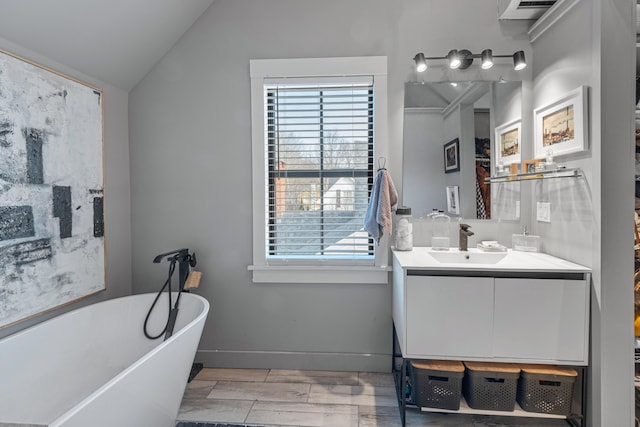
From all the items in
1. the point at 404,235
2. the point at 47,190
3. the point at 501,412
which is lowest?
the point at 501,412

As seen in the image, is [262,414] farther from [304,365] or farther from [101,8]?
[101,8]

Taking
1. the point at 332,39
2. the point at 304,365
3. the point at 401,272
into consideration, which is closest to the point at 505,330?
the point at 401,272

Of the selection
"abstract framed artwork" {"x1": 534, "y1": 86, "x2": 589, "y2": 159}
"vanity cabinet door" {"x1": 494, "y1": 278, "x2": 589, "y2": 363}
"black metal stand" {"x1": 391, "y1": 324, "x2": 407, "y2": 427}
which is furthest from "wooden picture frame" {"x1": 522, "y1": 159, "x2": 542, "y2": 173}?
"black metal stand" {"x1": 391, "y1": 324, "x2": 407, "y2": 427}

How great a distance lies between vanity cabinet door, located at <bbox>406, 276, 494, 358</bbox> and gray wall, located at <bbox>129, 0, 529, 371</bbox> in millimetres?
602

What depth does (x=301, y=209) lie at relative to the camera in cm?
242

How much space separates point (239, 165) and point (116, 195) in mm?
889

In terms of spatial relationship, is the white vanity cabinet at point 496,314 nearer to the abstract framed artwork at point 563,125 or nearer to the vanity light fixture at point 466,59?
the abstract framed artwork at point 563,125

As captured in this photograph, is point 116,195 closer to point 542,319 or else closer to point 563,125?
point 542,319

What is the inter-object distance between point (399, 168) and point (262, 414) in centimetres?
177

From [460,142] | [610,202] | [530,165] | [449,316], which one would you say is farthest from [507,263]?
[460,142]

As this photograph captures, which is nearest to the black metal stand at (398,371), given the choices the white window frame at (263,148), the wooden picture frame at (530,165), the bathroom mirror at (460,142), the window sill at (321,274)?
the window sill at (321,274)

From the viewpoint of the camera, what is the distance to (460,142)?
2307mm

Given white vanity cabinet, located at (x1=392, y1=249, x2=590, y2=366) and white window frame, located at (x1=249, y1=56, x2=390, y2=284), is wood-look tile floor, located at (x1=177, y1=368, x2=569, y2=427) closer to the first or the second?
white vanity cabinet, located at (x1=392, y1=249, x2=590, y2=366)

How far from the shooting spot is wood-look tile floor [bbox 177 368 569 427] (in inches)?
75.1
